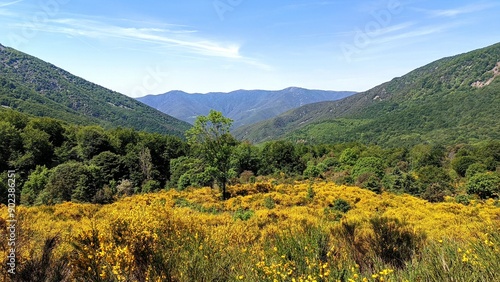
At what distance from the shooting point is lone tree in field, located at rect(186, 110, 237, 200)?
847 inches

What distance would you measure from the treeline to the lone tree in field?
0.92 m

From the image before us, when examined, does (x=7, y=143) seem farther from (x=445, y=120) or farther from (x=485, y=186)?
(x=445, y=120)

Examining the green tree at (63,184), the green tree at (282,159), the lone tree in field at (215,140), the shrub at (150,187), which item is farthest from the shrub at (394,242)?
the green tree at (282,159)

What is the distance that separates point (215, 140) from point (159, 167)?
3570 centimetres

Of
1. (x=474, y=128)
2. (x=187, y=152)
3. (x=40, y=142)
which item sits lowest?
(x=474, y=128)

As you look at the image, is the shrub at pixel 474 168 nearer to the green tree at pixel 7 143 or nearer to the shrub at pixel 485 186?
the shrub at pixel 485 186

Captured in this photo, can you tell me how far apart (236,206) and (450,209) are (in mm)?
12195

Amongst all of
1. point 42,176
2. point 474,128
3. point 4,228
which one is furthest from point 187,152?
point 474,128

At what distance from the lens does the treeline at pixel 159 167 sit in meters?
27.2

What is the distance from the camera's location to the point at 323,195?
20.4m

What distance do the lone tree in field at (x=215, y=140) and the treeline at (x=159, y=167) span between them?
0.92 m

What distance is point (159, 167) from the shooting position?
54.8 m

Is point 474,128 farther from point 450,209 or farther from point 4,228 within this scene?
point 4,228

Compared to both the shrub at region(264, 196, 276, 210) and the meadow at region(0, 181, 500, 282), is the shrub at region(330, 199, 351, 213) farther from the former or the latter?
the meadow at region(0, 181, 500, 282)
